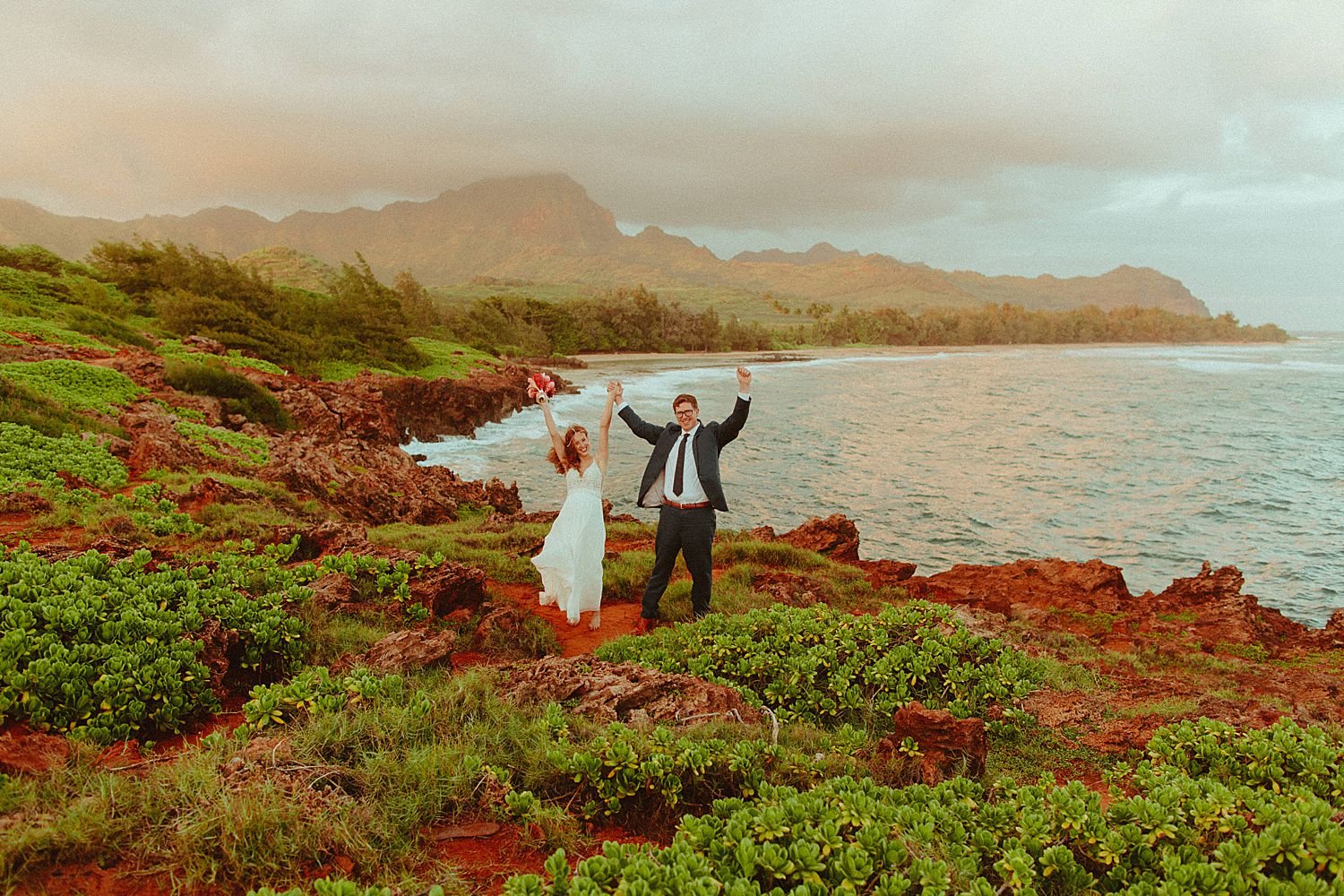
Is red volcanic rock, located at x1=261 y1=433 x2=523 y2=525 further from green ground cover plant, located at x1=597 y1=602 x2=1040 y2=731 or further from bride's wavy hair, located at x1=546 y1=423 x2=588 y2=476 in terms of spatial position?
green ground cover plant, located at x1=597 y1=602 x2=1040 y2=731

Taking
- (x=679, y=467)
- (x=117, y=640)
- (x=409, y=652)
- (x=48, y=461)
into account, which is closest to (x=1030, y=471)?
(x=679, y=467)

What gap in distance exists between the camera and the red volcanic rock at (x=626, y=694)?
178 inches

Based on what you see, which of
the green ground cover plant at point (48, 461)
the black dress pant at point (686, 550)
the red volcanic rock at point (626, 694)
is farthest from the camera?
the green ground cover plant at point (48, 461)

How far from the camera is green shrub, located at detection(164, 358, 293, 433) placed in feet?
52.5

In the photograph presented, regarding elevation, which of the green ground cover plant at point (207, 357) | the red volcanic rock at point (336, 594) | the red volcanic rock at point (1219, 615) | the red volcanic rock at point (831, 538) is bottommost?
the red volcanic rock at point (1219, 615)

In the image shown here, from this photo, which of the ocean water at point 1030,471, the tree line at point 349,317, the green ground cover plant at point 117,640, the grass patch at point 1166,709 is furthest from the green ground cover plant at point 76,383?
the grass patch at point 1166,709

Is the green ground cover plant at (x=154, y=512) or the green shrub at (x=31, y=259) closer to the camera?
the green ground cover plant at (x=154, y=512)

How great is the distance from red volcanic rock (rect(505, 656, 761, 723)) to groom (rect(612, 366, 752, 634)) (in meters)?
2.45

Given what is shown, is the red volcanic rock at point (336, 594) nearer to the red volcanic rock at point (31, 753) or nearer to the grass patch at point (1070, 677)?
the red volcanic rock at point (31, 753)

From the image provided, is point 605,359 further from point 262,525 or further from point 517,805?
point 517,805

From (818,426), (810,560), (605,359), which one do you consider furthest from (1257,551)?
(605,359)

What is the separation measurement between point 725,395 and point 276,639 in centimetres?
3778

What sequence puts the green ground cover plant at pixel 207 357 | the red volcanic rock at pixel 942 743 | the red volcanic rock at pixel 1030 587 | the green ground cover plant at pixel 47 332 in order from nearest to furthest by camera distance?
the red volcanic rock at pixel 942 743
the red volcanic rock at pixel 1030 587
the green ground cover plant at pixel 47 332
the green ground cover plant at pixel 207 357

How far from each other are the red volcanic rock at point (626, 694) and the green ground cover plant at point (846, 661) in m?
0.51
